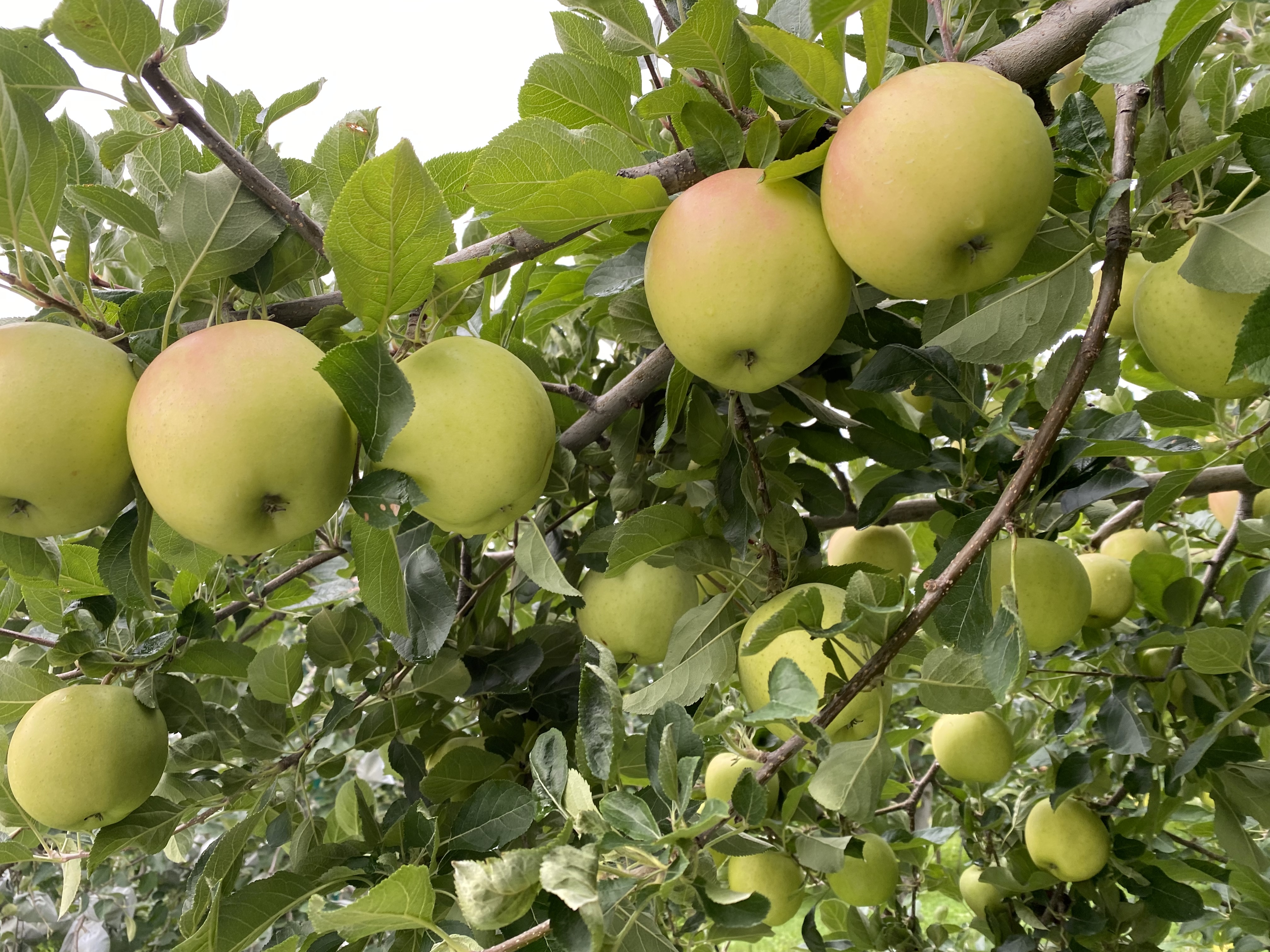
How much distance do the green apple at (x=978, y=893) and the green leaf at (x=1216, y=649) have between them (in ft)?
2.96

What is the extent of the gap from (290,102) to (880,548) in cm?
126

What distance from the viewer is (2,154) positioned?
32.4 inches

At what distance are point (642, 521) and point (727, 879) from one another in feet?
3.52

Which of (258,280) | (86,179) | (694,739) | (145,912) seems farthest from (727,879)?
(145,912)

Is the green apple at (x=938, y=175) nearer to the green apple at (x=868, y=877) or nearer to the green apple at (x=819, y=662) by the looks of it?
the green apple at (x=819, y=662)

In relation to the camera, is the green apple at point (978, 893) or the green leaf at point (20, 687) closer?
the green leaf at point (20, 687)

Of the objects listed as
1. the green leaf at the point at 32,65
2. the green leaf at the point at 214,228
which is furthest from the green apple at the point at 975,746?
the green leaf at the point at 32,65

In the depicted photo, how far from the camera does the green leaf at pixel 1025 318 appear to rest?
942mm

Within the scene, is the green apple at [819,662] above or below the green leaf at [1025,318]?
below

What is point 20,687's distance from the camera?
1.46 metres

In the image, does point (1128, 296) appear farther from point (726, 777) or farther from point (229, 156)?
point (229, 156)

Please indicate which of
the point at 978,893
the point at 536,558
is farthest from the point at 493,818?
the point at 978,893

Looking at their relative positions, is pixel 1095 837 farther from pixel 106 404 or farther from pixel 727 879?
pixel 106 404

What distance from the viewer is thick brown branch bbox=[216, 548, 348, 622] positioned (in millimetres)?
1587
